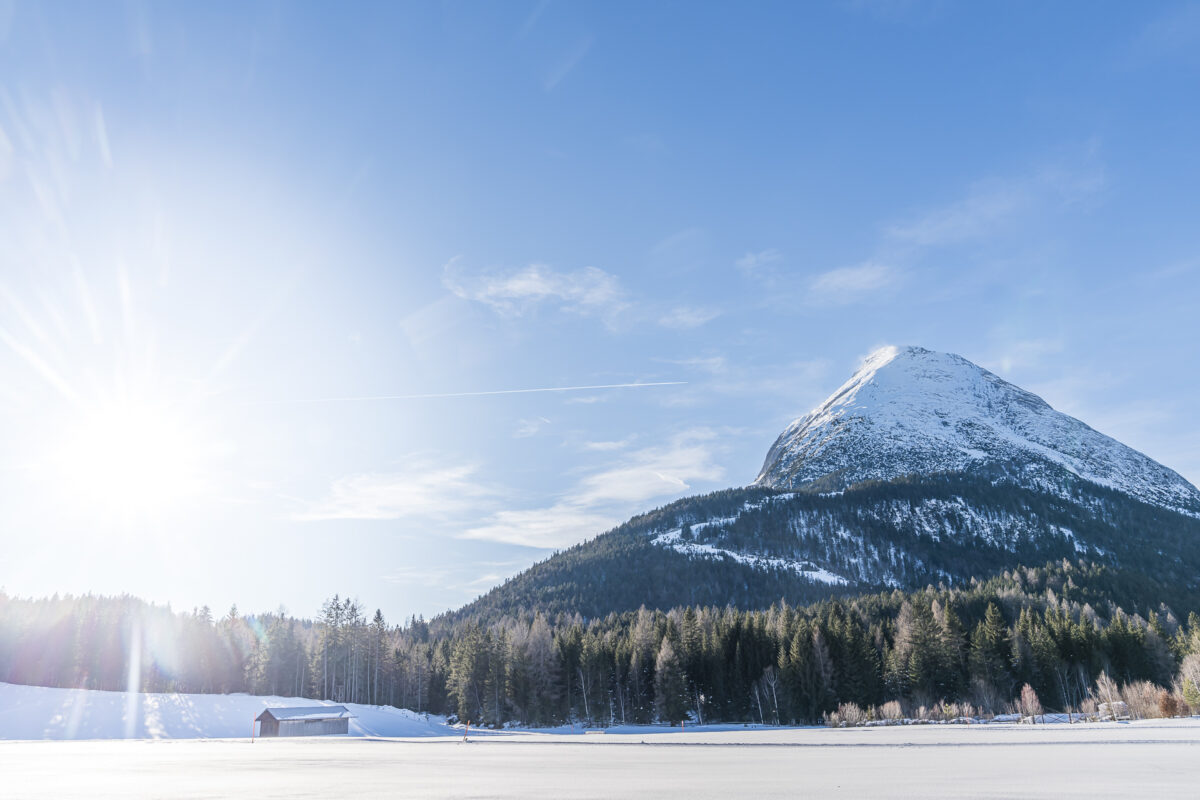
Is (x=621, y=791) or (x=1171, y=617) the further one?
(x=1171, y=617)

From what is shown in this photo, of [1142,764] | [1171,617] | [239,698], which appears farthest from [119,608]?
[1171,617]

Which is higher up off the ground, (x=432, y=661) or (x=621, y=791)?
(x=621, y=791)

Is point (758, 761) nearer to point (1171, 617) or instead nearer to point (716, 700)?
point (716, 700)

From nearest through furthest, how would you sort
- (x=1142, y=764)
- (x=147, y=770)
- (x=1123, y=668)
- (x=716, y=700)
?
(x=1142, y=764)
(x=147, y=770)
(x=1123, y=668)
(x=716, y=700)

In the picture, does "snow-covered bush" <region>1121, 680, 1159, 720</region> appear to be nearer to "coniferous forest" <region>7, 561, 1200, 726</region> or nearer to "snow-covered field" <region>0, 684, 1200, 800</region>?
"coniferous forest" <region>7, 561, 1200, 726</region>

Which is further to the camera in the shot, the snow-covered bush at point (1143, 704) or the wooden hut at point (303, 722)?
the wooden hut at point (303, 722)

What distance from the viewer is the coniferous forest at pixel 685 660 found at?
84.3 metres

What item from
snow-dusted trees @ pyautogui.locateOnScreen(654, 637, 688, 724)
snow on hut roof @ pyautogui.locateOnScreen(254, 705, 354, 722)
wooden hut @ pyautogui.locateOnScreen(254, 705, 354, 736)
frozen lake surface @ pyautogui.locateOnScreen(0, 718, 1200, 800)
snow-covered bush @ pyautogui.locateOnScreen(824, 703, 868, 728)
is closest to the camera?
frozen lake surface @ pyautogui.locateOnScreen(0, 718, 1200, 800)

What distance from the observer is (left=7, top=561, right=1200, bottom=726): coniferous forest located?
8431 cm

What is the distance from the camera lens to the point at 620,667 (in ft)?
334

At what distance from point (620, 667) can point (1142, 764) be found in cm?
8828

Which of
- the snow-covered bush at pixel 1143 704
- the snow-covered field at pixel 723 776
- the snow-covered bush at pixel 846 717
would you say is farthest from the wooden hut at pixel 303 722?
the snow-covered bush at pixel 1143 704

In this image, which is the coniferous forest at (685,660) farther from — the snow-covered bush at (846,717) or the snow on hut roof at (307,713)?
the snow on hut roof at (307,713)

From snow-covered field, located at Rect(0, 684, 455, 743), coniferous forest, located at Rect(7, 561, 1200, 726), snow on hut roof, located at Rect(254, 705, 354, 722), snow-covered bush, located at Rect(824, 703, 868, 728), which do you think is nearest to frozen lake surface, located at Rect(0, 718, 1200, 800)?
coniferous forest, located at Rect(7, 561, 1200, 726)
